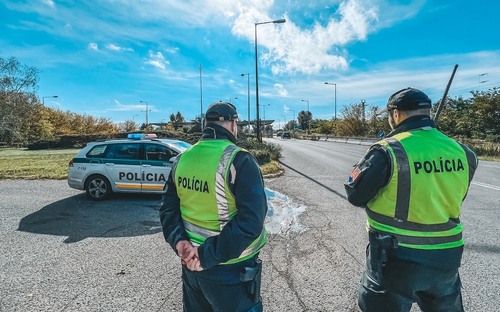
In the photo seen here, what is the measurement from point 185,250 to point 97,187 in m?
6.92

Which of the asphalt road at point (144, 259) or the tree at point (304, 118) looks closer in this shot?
the asphalt road at point (144, 259)

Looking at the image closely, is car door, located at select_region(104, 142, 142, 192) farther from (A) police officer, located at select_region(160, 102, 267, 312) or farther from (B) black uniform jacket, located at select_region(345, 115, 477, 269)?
(B) black uniform jacket, located at select_region(345, 115, 477, 269)

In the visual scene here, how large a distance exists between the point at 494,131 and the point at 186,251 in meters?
37.5

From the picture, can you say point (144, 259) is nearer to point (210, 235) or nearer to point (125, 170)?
point (210, 235)

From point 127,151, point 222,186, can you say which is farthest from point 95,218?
point 222,186

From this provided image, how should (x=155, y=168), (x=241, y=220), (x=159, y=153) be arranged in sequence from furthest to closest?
(x=159, y=153) < (x=155, y=168) < (x=241, y=220)

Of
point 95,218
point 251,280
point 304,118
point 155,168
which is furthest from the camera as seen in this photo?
point 304,118

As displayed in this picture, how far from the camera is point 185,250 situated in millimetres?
1888

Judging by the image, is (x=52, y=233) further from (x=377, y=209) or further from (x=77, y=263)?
(x=377, y=209)

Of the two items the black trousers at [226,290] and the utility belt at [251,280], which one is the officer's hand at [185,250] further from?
the utility belt at [251,280]

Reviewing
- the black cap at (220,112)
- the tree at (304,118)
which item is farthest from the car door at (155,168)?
the tree at (304,118)

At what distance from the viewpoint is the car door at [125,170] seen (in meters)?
7.83

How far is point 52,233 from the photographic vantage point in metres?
5.39

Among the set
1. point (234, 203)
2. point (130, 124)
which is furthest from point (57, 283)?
point (130, 124)
